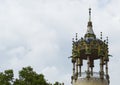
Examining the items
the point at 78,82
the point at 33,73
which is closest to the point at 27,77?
the point at 33,73

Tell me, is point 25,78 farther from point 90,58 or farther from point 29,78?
point 90,58

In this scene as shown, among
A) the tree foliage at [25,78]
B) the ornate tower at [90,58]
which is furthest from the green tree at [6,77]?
the ornate tower at [90,58]

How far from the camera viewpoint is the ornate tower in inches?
2574

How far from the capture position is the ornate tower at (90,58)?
6538cm

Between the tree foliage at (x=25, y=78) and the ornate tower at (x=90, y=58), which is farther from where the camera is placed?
the ornate tower at (x=90, y=58)

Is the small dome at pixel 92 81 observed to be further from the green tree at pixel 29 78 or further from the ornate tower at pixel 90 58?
the green tree at pixel 29 78

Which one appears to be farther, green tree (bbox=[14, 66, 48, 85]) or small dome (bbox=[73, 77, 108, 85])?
small dome (bbox=[73, 77, 108, 85])

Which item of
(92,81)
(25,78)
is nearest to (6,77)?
(25,78)

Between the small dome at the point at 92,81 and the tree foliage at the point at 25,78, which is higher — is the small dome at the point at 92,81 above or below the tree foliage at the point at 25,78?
above

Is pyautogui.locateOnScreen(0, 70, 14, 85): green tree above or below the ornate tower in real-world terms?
below

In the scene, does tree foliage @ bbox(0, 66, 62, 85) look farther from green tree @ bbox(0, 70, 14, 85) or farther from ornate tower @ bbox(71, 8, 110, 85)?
ornate tower @ bbox(71, 8, 110, 85)

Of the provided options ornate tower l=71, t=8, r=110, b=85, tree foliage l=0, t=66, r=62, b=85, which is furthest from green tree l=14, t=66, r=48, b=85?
ornate tower l=71, t=8, r=110, b=85

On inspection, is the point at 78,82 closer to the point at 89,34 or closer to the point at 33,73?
the point at 89,34

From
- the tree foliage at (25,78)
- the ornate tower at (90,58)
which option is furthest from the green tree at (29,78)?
the ornate tower at (90,58)
